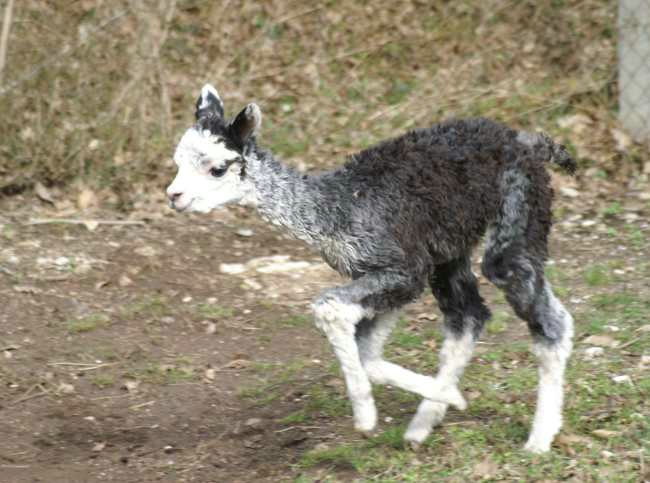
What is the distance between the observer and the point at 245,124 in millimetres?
5324

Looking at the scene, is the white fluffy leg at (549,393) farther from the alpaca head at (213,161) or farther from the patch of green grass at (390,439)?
the alpaca head at (213,161)

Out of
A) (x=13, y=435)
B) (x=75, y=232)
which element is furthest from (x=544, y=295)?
(x=75, y=232)

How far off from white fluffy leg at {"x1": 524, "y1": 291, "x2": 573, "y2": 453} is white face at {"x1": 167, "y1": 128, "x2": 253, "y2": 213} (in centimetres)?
171

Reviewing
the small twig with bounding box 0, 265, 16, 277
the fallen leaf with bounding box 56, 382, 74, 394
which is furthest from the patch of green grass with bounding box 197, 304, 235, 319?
the small twig with bounding box 0, 265, 16, 277

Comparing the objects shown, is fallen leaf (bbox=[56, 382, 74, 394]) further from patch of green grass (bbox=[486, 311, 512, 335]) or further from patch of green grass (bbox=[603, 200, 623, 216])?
patch of green grass (bbox=[603, 200, 623, 216])

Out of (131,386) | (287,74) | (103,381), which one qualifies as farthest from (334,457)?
(287,74)

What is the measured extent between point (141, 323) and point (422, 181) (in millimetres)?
2911

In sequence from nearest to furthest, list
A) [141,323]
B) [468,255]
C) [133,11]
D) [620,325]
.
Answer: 1. [468,255]
2. [620,325]
3. [141,323]
4. [133,11]

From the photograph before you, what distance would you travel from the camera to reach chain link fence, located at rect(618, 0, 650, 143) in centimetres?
946

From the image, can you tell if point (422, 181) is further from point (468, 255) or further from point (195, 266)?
point (195, 266)

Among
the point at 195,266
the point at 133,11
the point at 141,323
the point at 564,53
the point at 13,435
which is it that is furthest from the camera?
the point at 564,53

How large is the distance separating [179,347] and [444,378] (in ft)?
7.46

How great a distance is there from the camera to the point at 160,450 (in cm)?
602

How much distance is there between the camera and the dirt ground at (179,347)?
590 centimetres
